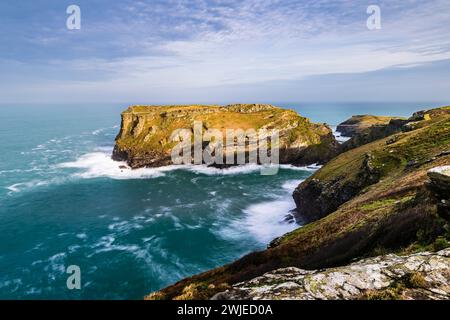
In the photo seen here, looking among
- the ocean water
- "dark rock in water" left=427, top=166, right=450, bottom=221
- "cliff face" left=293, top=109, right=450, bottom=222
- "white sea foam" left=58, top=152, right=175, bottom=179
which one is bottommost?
the ocean water

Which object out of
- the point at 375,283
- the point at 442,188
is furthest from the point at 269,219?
the point at 375,283

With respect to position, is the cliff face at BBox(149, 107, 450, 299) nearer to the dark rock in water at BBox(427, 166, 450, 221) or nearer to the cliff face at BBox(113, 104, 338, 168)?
the dark rock in water at BBox(427, 166, 450, 221)

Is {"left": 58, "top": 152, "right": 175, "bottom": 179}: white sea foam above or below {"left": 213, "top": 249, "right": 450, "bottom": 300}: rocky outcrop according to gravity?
below

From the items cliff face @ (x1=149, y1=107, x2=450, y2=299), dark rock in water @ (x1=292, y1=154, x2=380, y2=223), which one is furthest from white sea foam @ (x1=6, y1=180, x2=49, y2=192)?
cliff face @ (x1=149, y1=107, x2=450, y2=299)

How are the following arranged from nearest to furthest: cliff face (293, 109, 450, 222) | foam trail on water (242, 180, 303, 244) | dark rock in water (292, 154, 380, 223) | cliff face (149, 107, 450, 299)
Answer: cliff face (149, 107, 450, 299) < cliff face (293, 109, 450, 222) < dark rock in water (292, 154, 380, 223) < foam trail on water (242, 180, 303, 244)

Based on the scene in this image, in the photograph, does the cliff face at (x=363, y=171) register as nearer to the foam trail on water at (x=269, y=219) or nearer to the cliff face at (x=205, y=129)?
the foam trail on water at (x=269, y=219)

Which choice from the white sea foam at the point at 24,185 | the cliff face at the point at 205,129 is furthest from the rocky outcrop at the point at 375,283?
the cliff face at the point at 205,129
